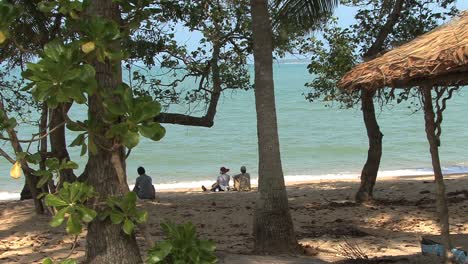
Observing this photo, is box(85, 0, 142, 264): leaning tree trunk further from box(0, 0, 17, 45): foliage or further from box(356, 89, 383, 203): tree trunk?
box(356, 89, 383, 203): tree trunk

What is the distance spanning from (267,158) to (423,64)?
2.62 metres

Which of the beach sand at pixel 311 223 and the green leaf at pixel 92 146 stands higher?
the green leaf at pixel 92 146

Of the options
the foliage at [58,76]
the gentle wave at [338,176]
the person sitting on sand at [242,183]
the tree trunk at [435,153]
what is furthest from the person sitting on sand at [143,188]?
the gentle wave at [338,176]

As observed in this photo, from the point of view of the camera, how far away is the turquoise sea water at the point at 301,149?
882 inches

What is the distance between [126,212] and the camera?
3838 millimetres

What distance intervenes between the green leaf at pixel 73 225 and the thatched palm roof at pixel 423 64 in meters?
2.26

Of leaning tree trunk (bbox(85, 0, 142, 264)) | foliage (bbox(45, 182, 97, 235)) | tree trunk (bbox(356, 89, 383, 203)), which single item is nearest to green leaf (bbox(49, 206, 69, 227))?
foliage (bbox(45, 182, 97, 235))

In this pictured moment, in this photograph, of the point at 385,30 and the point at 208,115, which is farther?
the point at 208,115

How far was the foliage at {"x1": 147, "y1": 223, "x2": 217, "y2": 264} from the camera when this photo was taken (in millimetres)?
3848

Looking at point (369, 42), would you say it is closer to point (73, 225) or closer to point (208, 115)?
point (208, 115)

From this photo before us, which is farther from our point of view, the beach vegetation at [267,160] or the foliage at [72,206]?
the beach vegetation at [267,160]

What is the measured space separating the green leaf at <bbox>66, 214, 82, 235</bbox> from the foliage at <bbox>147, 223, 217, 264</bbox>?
51cm

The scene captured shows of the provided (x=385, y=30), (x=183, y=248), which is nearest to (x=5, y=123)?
(x=183, y=248)

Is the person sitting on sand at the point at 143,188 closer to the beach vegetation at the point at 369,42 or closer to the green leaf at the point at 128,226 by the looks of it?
the beach vegetation at the point at 369,42
